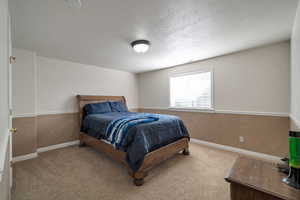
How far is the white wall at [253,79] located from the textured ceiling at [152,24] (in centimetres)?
27

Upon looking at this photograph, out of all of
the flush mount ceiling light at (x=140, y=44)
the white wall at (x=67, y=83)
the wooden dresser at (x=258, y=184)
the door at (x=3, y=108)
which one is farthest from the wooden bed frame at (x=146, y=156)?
the flush mount ceiling light at (x=140, y=44)

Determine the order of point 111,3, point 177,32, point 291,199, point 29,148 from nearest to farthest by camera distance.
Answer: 1. point 291,199
2. point 111,3
3. point 177,32
4. point 29,148

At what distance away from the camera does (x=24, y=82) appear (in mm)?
2646

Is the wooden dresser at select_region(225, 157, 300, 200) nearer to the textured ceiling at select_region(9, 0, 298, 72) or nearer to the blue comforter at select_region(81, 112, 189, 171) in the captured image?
the blue comforter at select_region(81, 112, 189, 171)

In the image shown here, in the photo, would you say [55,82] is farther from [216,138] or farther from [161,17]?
[216,138]

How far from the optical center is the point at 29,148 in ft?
8.70

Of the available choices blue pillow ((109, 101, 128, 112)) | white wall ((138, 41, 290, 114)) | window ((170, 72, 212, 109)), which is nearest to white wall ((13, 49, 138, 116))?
blue pillow ((109, 101, 128, 112))

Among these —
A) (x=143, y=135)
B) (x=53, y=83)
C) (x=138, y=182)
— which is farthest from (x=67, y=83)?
(x=138, y=182)

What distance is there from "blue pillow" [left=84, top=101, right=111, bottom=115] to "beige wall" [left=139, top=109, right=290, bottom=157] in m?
2.46

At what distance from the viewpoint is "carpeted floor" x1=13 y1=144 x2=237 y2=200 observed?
1600 mm

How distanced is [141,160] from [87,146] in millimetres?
2209

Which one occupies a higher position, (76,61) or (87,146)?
(76,61)

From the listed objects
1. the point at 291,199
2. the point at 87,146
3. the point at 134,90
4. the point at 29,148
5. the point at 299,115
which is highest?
the point at 134,90

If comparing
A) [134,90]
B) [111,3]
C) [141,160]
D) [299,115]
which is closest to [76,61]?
[134,90]
